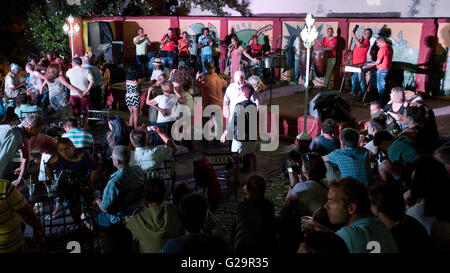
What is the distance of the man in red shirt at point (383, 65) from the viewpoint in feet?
33.4

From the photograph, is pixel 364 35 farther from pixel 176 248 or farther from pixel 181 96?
pixel 176 248

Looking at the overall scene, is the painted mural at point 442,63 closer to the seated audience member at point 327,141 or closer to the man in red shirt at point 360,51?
the man in red shirt at point 360,51

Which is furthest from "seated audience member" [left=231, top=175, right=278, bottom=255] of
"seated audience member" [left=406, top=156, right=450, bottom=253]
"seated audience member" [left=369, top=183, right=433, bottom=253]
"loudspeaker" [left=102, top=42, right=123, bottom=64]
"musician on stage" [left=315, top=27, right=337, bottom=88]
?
"loudspeaker" [left=102, top=42, right=123, bottom=64]

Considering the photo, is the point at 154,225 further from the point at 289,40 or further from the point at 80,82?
the point at 289,40

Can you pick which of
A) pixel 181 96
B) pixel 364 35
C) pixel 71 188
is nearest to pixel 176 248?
pixel 71 188

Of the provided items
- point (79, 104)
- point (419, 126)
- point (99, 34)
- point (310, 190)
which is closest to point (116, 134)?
point (310, 190)

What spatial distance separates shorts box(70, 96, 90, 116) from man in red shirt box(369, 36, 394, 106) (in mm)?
6116

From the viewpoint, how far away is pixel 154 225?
12.3 feet

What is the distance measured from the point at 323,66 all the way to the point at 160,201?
9.65 meters

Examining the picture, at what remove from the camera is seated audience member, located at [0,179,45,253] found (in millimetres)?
3545

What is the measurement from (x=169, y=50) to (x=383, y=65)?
24.0ft

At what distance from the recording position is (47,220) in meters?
5.81

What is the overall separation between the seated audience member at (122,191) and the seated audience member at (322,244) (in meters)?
2.48

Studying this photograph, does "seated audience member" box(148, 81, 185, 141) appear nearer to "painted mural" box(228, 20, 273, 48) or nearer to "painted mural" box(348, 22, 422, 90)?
"painted mural" box(348, 22, 422, 90)
